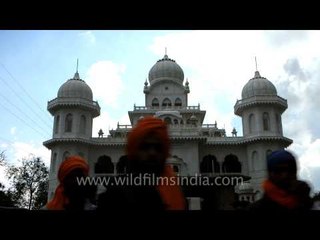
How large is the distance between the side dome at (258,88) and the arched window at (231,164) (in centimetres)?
603

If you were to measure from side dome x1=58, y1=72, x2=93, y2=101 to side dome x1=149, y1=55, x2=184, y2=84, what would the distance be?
29.7 ft

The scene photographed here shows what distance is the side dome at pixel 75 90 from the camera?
3291 centimetres

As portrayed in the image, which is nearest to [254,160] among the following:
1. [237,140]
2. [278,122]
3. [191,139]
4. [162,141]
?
[237,140]

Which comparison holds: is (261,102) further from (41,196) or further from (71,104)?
(41,196)

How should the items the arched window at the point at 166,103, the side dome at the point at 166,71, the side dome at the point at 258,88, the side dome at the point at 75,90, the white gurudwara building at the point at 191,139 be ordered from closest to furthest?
the white gurudwara building at the point at 191,139
the side dome at the point at 75,90
the side dome at the point at 258,88
the arched window at the point at 166,103
the side dome at the point at 166,71

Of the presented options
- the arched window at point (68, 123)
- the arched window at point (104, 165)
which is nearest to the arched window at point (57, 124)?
the arched window at point (68, 123)

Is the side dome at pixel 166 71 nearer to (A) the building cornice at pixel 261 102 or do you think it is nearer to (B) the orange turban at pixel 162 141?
(A) the building cornice at pixel 261 102

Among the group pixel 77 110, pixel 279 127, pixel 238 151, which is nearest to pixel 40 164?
pixel 77 110

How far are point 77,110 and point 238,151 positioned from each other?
15416 millimetres

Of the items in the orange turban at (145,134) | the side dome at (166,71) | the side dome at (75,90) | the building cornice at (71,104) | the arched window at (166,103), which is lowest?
the orange turban at (145,134)

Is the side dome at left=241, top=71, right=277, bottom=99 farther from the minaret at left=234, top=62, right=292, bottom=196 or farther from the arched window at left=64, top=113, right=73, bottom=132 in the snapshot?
the arched window at left=64, top=113, right=73, bottom=132
